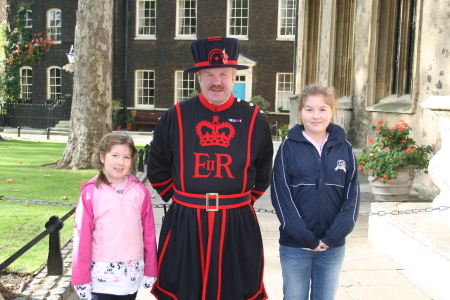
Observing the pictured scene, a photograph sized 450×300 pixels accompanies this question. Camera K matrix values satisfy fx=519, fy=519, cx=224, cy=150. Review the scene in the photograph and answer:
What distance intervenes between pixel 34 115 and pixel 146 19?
8.15 meters

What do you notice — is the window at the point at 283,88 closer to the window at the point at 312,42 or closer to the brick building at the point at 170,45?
the brick building at the point at 170,45

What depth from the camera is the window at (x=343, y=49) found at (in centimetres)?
1349

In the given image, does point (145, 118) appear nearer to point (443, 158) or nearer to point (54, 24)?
point (54, 24)

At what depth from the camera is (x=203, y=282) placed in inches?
124

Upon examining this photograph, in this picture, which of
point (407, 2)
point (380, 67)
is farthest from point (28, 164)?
point (407, 2)

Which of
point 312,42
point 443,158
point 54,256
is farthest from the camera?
point 312,42

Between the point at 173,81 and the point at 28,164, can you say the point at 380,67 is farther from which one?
the point at 173,81

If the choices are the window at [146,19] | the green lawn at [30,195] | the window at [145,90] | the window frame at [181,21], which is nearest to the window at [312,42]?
the green lawn at [30,195]

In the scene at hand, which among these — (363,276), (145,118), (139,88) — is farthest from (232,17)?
(363,276)

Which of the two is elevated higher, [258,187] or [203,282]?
[258,187]

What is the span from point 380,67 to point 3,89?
24462 millimetres

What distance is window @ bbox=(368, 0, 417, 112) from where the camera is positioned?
10022 mm

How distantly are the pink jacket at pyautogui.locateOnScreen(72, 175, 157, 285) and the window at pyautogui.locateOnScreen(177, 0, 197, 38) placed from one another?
26.5 meters

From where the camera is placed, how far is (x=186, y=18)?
29.1m
